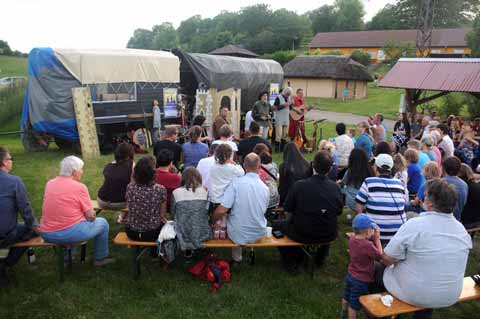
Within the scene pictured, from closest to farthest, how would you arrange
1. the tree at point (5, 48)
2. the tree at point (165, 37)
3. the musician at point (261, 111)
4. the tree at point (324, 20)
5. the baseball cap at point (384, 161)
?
the baseball cap at point (384, 161) < the musician at point (261, 111) < the tree at point (5, 48) < the tree at point (324, 20) < the tree at point (165, 37)

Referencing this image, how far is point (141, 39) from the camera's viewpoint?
115 m

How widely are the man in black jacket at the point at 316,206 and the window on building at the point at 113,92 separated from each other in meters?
8.25

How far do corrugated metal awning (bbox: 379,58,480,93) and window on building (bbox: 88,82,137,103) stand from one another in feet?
25.3

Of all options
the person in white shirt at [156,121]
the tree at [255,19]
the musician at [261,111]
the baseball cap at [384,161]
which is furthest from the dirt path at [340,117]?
the tree at [255,19]

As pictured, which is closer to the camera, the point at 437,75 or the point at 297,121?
the point at 437,75

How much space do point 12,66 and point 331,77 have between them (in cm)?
3221

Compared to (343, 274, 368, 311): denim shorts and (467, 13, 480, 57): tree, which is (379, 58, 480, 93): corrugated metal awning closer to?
(343, 274, 368, 311): denim shorts

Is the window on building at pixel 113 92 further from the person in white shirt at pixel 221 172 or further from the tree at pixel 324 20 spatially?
the tree at pixel 324 20

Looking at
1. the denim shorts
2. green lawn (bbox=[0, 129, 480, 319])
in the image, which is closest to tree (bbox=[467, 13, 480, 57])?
green lawn (bbox=[0, 129, 480, 319])

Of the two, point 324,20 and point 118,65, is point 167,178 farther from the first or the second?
point 324,20

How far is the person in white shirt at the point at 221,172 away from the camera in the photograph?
473cm

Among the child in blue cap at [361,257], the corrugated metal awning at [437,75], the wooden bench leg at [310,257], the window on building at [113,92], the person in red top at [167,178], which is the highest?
the corrugated metal awning at [437,75]

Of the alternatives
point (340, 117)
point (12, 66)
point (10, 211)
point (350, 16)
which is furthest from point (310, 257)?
point (350, 16)

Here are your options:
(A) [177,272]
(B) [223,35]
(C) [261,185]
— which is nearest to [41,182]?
(A) [177,272]
